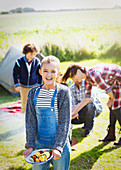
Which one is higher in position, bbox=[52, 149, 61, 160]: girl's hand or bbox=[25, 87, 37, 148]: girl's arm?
bbox=[25, 87, 37, 148]: girl's arm

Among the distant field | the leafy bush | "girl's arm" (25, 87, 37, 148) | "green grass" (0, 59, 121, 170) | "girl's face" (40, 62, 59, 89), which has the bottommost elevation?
"green grass" (0, 59, 121, 170)

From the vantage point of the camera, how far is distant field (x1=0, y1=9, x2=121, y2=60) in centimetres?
448

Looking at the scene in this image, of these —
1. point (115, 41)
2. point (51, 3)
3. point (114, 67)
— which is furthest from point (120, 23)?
point (114, 67)

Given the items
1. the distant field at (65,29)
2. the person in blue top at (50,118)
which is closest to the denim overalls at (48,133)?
the person in blue top at (50,118)

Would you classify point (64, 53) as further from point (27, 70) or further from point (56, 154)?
point (56, 154)

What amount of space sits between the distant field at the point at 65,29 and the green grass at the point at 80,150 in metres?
1.90

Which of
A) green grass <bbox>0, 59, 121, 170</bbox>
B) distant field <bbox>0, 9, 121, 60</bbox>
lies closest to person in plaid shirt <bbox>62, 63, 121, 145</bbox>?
green grass <bbox>0, 59, 121, 170</bbox>

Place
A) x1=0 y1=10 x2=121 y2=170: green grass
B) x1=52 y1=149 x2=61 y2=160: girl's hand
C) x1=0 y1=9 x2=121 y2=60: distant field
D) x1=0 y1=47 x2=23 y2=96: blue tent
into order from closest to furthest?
x1=52 y1=149 x2=61 y2=160: girl's hand < x1=0 y1=10 x2=121 y2=170: green grass < x1=0 y1=9 x2=121 y2=60: distant field < x1=0 y1=47 x2=23 y2=96: blue tent

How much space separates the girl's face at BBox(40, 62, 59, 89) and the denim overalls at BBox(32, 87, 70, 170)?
2.5 inches

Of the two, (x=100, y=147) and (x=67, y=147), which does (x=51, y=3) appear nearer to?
(x=100, y=147)

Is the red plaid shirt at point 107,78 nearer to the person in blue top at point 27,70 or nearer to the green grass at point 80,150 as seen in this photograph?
the green grass at point 80,150

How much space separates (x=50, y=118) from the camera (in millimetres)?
1491

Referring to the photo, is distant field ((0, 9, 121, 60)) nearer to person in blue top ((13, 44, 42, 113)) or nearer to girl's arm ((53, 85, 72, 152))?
person in blue top ((13, 44, 42, 113))

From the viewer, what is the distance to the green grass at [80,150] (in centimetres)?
234
